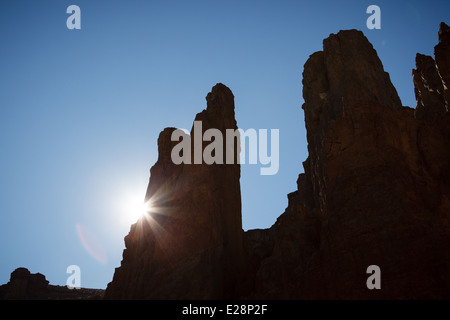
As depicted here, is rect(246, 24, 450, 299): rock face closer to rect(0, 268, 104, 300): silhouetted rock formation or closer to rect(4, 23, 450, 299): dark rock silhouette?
rect(4, 23, 450, 299): dark rock silhouette

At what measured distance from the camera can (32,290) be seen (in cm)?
6981

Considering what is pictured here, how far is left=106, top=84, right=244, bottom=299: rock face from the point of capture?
1437 inches

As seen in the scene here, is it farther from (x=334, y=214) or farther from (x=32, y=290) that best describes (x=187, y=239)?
(x=32, y=290)

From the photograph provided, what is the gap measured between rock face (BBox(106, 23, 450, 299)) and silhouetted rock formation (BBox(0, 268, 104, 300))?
30.6m

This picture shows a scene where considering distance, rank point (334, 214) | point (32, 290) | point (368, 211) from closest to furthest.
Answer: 1. point (368, 211)
2. point (334, 214)
3. point (32, 290)

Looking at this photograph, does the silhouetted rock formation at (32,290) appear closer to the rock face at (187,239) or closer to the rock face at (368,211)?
the rock face at (187,239)

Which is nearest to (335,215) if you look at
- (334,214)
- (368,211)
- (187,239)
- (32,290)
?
(334,214)

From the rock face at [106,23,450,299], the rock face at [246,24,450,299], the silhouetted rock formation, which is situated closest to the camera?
the rock face at [246,24,450,299]

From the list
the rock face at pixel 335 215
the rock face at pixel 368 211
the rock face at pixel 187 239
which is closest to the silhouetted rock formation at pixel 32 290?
the rock face at pixel 187 239

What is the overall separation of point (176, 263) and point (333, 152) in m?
17.6

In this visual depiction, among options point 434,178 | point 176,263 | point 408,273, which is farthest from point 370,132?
point 176,263

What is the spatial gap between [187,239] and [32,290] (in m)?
44.6

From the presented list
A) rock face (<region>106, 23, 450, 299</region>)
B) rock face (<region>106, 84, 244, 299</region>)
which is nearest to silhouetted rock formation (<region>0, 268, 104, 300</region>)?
rock face (<region>106, 84, 244, 299</region>)
